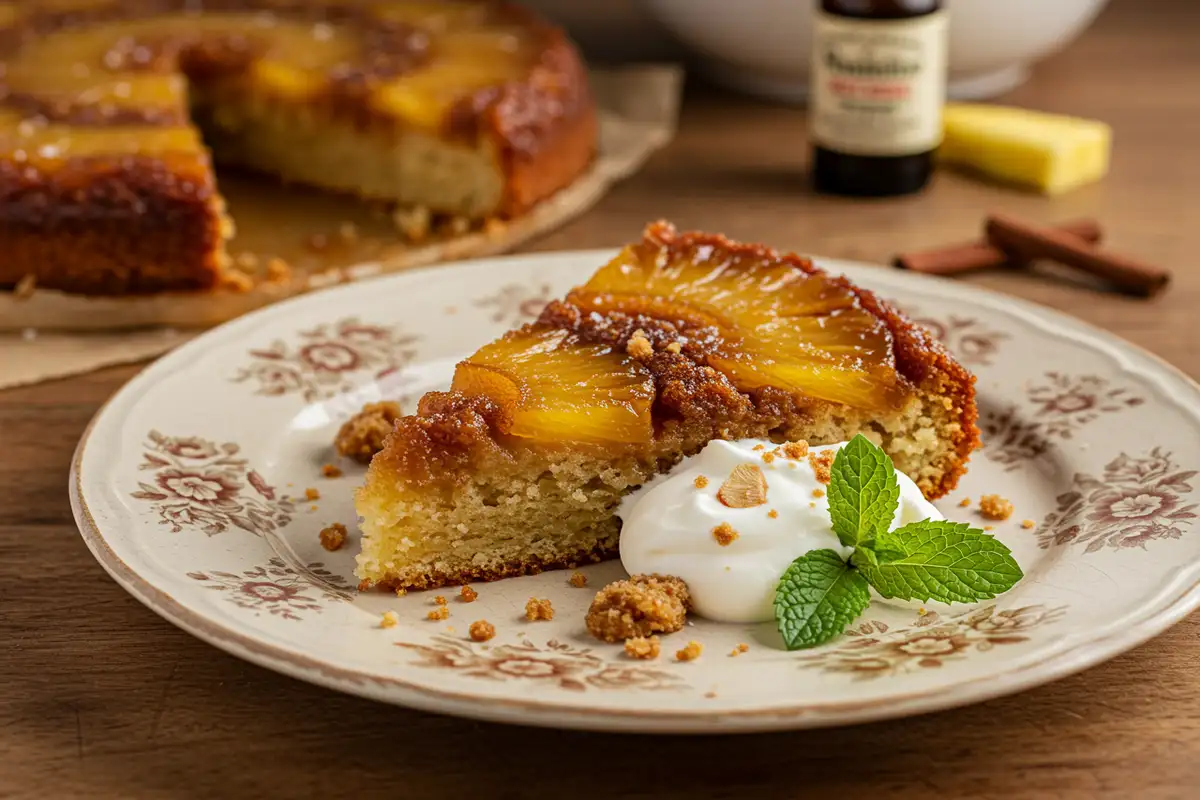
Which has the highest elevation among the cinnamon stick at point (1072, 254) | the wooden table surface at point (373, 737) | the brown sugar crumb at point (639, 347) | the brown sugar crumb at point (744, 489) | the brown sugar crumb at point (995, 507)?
the brown sugar crumb at point (639, 347)

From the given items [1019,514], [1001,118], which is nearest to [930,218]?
[1001,118]

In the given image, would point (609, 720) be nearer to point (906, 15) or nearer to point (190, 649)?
point (190, 649)

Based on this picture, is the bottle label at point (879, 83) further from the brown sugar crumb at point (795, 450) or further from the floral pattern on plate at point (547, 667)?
the floral pattern on plate at point (547, 667)

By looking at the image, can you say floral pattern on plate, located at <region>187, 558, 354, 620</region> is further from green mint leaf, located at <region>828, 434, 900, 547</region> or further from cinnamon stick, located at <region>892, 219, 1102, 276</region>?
cinnamon stick, located at <region>892, 219, 1102, 276</region>

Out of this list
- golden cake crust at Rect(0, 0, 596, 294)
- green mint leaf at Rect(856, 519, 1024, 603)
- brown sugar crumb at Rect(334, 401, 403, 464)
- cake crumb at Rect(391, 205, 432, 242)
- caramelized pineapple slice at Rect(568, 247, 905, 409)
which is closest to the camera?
green mint leaf at Rect(856, 519, 1024, 603)

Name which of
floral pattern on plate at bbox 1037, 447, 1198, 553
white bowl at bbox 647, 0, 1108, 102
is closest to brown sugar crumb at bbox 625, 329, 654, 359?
floral pattern on plate at bbox 1037, 447, 1198, 553

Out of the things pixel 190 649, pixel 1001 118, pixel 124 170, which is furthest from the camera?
pixel 1001 118

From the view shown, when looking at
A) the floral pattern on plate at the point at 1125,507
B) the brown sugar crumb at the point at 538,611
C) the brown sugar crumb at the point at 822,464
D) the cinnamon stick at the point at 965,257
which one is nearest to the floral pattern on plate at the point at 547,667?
the brown sugar crumb at the point at 538,611
